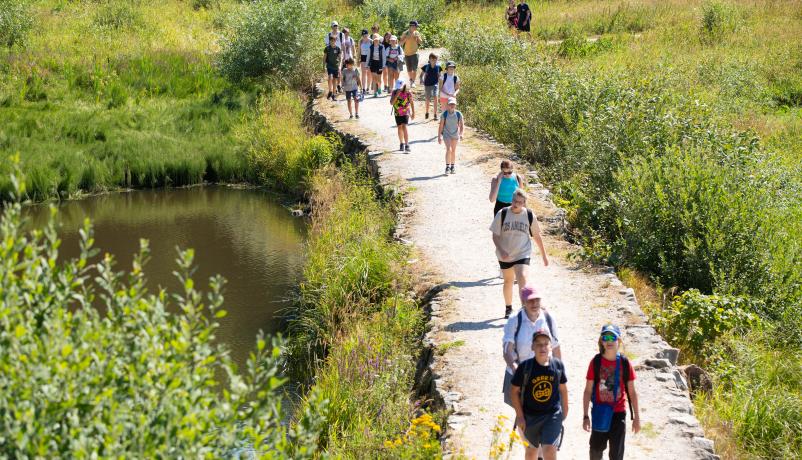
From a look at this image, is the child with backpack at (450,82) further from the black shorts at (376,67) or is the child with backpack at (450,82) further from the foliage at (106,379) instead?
the foliage at (106,379)

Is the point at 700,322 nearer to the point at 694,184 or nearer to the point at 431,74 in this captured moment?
the point at 694,184

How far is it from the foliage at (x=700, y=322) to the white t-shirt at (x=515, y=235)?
2.47 m

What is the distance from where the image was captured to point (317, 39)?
95.9 ft

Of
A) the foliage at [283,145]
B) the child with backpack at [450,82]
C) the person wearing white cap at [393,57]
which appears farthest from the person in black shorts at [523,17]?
the child with backpack at [450,82]

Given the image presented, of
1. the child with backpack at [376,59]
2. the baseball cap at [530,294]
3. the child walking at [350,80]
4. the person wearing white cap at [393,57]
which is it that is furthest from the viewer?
the child with backpack at [376,59]

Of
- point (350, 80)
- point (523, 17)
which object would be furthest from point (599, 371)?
point (523, 17)

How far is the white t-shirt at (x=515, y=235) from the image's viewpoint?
407 inches

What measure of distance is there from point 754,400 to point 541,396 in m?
3.90

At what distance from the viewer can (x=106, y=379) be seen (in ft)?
17.0

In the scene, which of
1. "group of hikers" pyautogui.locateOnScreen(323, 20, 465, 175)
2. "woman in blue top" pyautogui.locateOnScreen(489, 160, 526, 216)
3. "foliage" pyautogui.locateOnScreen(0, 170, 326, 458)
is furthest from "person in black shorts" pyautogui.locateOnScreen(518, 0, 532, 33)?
"foliage" pyautogui.locateOnScreen(0, 170, 326, 458)

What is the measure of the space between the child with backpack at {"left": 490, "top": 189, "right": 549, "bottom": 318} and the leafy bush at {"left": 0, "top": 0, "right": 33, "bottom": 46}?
2506 centimetres

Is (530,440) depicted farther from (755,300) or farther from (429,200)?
(429,200)

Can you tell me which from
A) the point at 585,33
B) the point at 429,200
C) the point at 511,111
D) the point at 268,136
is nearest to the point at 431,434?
the point at 429,200

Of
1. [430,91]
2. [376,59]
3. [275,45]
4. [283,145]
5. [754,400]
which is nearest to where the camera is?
[754,400]
